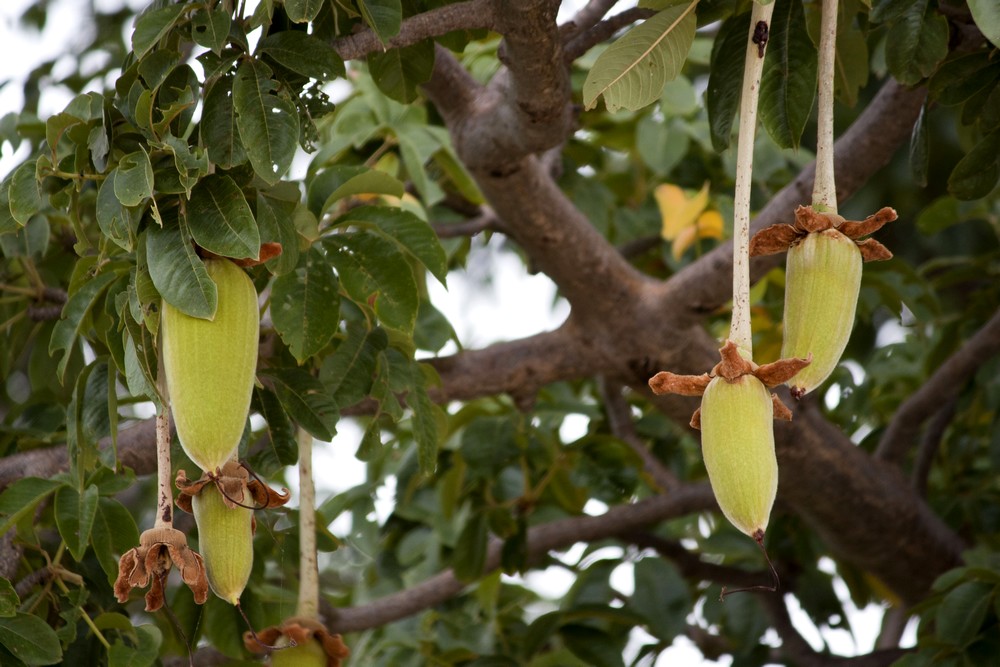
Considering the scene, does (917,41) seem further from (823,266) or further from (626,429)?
(626,429)

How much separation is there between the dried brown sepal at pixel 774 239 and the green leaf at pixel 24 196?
2.19 feet

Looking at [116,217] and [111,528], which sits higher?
[116,217]

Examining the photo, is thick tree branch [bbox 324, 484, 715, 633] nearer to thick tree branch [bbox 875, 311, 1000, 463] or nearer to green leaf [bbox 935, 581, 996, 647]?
thick tree branch [bbox 875, 311, 1000, 463]

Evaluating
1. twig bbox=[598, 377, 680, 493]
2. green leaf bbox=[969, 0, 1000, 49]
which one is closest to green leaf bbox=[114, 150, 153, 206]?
green leaf bbox=[969, 0, 1000, 49]

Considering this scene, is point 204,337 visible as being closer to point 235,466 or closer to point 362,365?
point 235,466

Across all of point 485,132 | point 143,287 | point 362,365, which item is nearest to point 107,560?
point 362,365

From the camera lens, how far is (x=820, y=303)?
3.00 ft

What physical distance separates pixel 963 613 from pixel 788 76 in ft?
2.77

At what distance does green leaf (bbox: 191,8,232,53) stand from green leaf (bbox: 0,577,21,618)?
1.96 ft

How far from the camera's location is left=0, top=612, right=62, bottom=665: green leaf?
1.22m

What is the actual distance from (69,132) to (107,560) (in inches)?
20.8

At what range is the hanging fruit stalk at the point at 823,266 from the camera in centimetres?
91

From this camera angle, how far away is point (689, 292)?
6.08ft

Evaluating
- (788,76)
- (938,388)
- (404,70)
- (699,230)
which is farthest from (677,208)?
(788,76)
